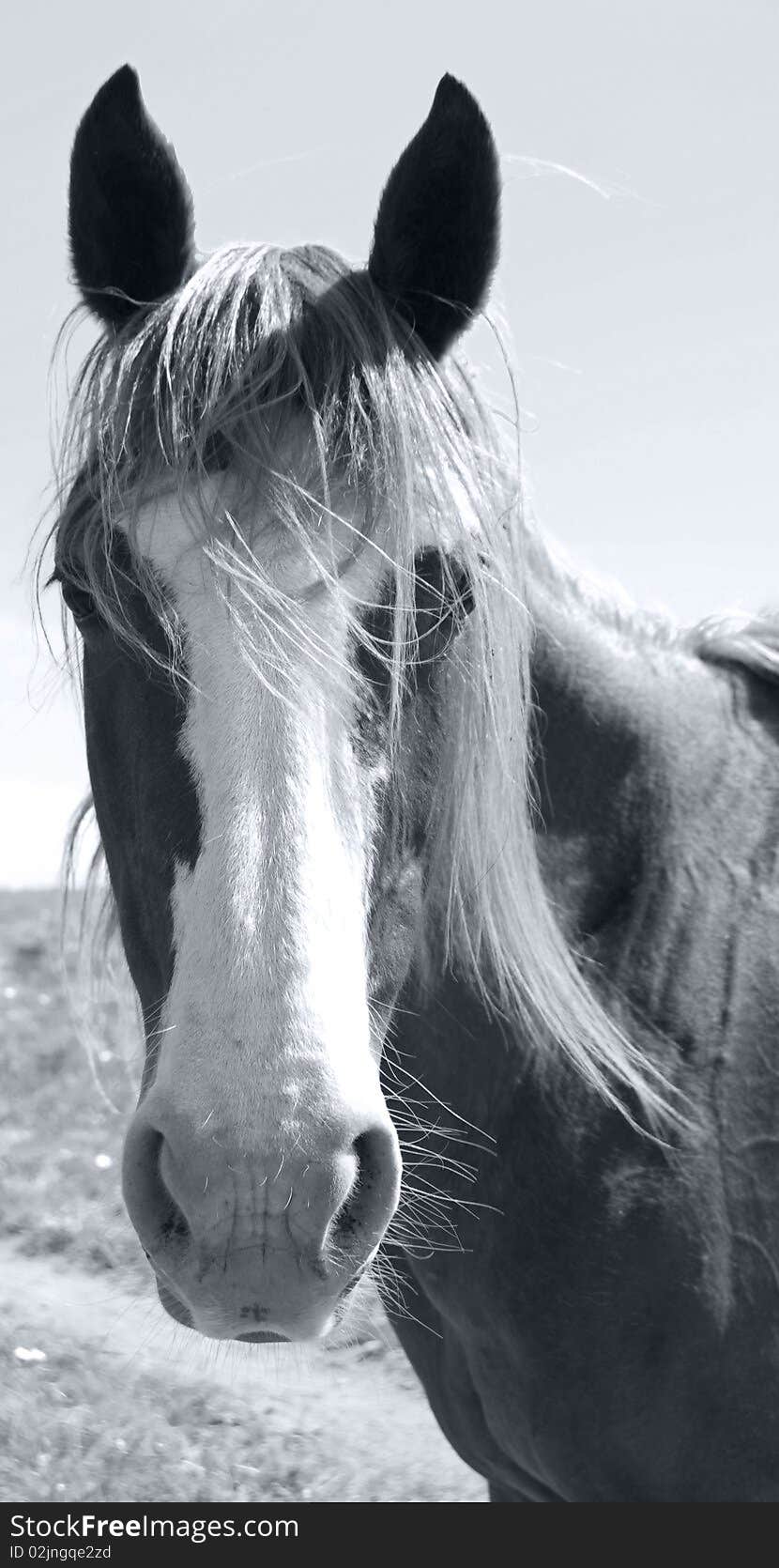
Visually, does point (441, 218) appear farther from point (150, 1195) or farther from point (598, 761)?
point (150, 1195)

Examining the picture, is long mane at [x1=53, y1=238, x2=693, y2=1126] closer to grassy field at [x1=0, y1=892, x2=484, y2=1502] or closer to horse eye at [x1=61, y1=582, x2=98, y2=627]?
horse eye at [x1=61, y1=582, x2=98, y2=627]

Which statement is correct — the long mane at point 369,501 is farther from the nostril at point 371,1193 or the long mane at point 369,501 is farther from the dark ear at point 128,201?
the nostril at point 371,1193

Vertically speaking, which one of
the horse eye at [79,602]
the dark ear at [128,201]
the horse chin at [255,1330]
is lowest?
the horse chin at [255,1330]

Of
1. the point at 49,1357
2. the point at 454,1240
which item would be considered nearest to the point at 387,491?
the point at 454,1240

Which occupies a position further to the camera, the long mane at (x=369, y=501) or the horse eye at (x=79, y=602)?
the horse eye at (x=79, y=602)

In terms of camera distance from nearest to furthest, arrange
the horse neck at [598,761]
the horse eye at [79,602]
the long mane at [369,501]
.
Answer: the long mane at [369,501]
the horse eye at [79,602]
the horse neck at [598,761]

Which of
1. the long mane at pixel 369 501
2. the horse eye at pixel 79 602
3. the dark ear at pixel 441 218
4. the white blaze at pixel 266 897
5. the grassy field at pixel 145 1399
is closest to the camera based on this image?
the white blaze at pixel 266 897

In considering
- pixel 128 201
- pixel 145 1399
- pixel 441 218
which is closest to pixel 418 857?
pixel 441 218

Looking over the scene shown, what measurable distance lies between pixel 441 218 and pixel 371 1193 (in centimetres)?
166

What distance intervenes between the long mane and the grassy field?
33.0 inches

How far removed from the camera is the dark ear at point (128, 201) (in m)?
2.23

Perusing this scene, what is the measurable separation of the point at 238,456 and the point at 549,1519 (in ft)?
6.62

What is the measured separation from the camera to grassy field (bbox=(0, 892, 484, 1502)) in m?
4.48

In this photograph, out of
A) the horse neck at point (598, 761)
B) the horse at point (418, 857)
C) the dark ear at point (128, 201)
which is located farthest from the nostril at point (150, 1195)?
the dark ear at point (128, 201)
